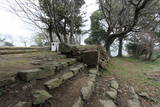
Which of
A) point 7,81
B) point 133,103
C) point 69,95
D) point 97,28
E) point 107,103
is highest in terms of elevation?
point 97,28

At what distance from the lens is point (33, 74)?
4.93ft

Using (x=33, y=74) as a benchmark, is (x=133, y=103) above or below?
below

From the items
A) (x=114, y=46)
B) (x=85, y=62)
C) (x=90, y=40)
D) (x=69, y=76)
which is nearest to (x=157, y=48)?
(x=114, y=46)

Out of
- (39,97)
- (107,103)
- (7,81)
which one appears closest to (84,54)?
(107,103)

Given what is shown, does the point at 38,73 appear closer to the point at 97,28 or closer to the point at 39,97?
the point at 39,97

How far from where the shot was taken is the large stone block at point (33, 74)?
4.58ft

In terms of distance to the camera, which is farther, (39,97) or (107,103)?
(107,103)

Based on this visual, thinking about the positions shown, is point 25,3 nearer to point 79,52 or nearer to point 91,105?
point 79,52

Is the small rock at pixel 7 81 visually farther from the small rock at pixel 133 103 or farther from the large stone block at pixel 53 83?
the small rock at pixel 133 103

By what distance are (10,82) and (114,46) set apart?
17063 mm

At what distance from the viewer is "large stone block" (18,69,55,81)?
1.40 meters

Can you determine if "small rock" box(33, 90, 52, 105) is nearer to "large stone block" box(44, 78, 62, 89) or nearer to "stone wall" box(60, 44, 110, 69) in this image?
"large stone block" box(44, 78, 62, 89)

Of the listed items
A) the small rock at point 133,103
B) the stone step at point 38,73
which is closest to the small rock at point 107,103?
the small rock at point 133,103

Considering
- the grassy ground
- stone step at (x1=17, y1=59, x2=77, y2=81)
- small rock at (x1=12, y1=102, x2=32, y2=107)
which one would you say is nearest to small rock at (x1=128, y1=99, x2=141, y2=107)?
the grassy ground
